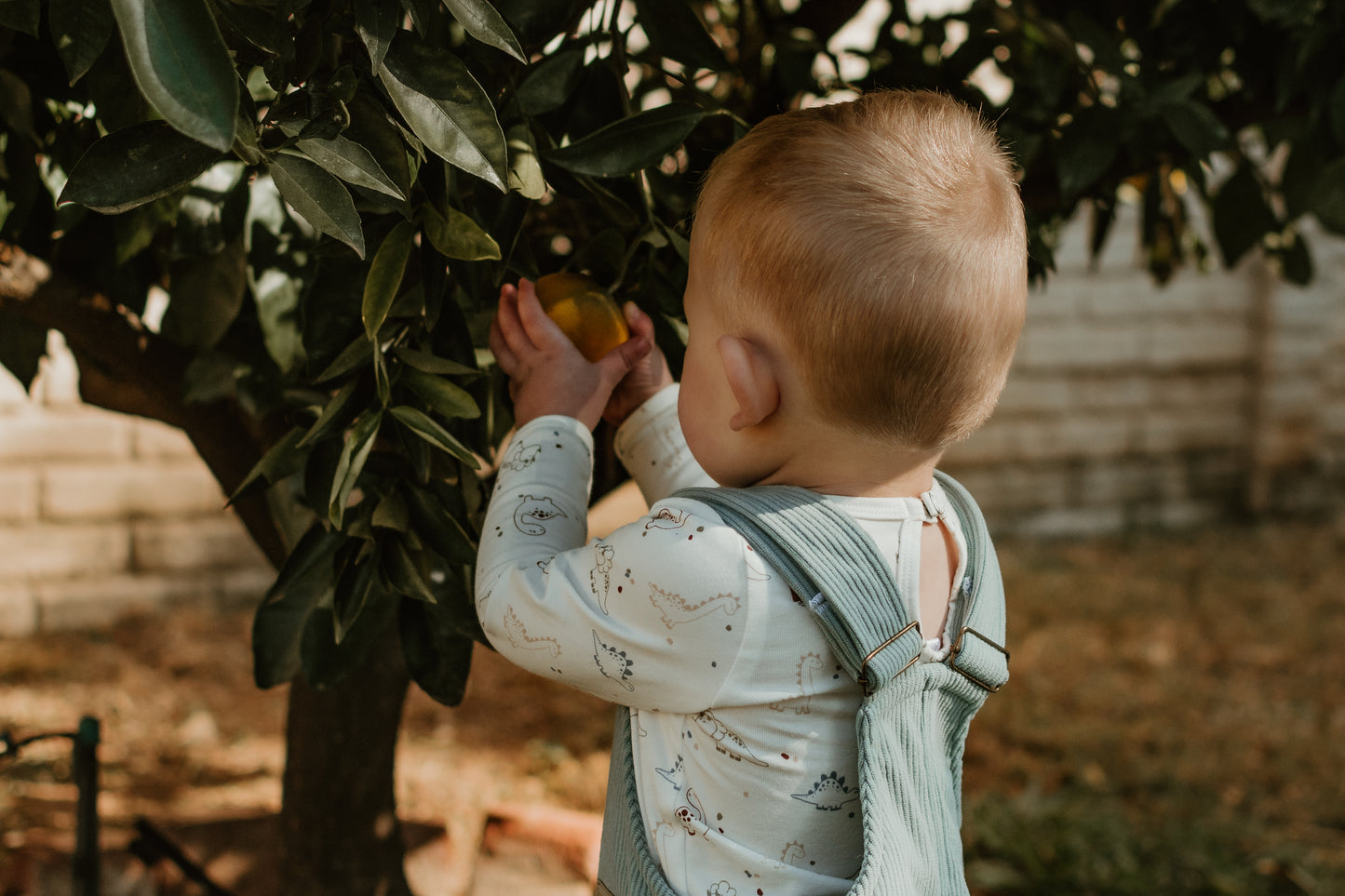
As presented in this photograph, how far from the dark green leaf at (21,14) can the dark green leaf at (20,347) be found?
55 centimetres

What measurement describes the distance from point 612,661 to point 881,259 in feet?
1.03

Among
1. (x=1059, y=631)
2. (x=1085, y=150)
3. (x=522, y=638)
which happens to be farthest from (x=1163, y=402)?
(x=522, y=638)

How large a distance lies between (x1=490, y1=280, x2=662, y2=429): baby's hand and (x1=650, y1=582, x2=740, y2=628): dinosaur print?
184 mm

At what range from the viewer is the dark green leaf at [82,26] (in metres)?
0.57

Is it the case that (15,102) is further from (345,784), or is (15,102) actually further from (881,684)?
(345,784)

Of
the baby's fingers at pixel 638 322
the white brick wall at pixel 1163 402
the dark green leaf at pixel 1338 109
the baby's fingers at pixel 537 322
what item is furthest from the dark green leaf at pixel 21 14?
the white brick wall at pixel 1163 402

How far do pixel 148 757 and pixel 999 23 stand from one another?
6.93 ft

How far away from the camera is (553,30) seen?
0.83m

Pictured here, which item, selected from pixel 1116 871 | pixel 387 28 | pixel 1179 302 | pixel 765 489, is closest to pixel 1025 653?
pixel 1116 871

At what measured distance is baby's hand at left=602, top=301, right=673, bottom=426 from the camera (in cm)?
92

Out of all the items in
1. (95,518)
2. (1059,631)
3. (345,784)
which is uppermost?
(345,784)

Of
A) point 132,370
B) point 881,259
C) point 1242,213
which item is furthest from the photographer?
point 1242,213

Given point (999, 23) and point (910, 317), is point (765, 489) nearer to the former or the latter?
point (910, 317)

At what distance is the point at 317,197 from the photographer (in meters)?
0.59
